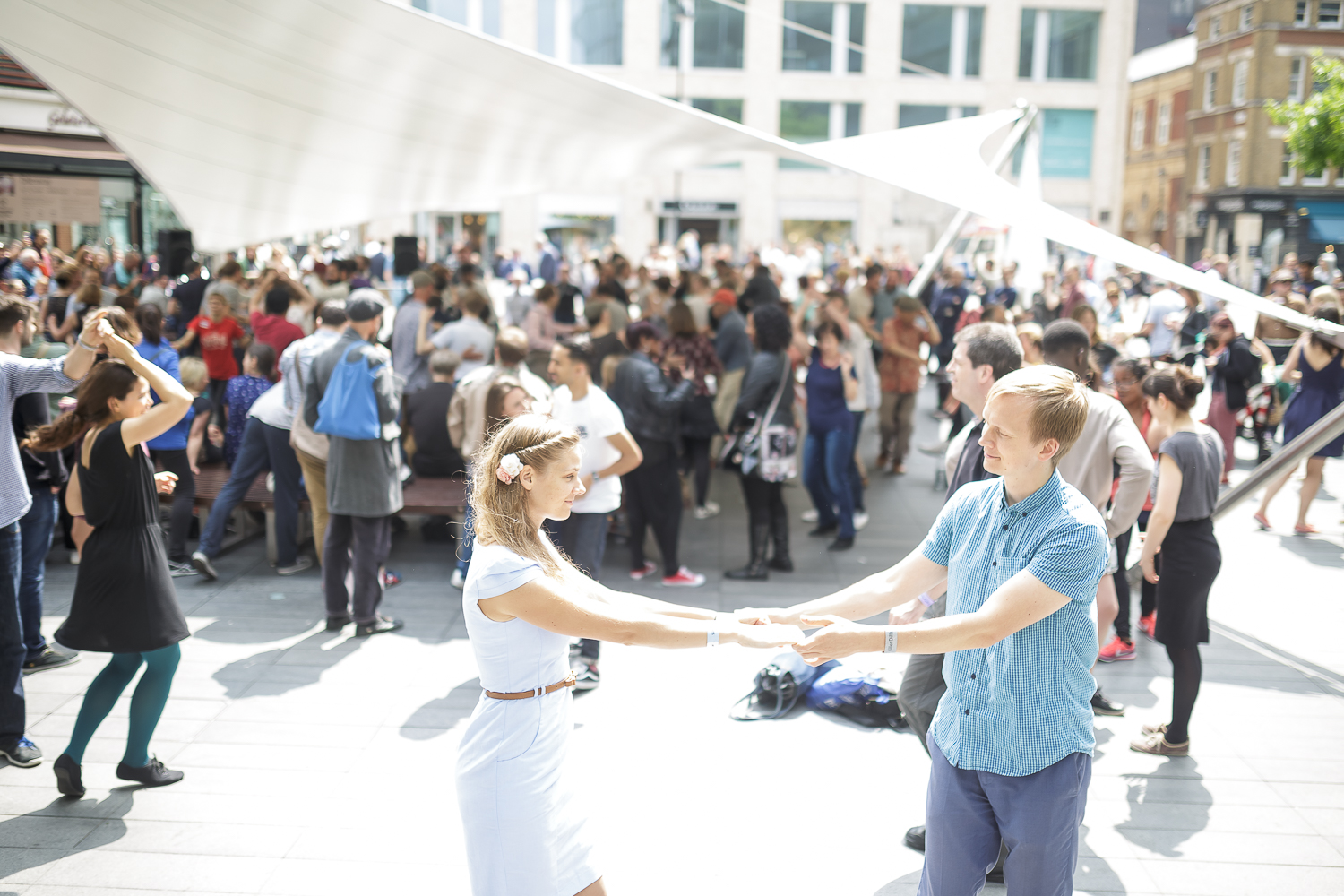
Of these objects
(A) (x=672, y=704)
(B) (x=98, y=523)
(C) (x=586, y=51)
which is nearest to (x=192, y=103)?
(B) (x=98, y=523)

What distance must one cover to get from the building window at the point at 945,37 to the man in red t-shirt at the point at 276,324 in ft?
116

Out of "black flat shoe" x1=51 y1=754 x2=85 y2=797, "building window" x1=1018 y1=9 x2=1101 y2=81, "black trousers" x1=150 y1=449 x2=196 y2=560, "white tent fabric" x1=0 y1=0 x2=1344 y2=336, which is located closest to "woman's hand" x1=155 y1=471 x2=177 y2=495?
"black flat shoe" x1=51 y1=754 x2=85 y2=797

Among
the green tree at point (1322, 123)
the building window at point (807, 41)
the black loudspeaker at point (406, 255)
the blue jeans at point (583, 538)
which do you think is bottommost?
the blue jeans at point (583, 538)

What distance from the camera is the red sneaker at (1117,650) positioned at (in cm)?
559

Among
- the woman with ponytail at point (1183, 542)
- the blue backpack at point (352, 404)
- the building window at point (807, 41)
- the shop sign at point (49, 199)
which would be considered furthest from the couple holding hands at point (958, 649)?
the building window at point (807, 41)

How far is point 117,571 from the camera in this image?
3758 millimetres

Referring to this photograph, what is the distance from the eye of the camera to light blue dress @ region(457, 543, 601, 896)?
7.72 ft

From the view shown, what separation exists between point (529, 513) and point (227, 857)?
2.10 metres

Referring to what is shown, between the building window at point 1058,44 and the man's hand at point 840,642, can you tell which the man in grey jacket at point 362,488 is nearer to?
the man's hand at point 840,642

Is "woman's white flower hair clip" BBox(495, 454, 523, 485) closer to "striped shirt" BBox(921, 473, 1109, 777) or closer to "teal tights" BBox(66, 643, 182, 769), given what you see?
"striped shirt" BBox(921, 473, 1109, 777)

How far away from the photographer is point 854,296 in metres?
12.8

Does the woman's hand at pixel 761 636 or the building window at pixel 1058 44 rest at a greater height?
the building window at pixel 1058 44

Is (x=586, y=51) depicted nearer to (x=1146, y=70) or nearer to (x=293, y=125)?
(x=1146, y=70)

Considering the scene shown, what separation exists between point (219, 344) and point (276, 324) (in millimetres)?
860
